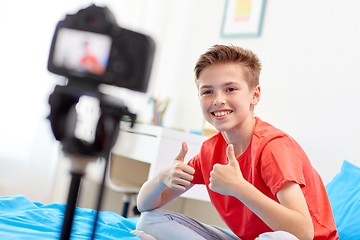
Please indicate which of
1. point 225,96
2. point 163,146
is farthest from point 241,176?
point 163,146

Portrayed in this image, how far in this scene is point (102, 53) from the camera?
1.67ft

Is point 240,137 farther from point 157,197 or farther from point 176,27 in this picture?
point 176,27

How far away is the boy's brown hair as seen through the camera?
49.4 inches

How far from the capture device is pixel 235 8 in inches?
95.7

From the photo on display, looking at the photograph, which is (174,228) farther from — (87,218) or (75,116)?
(75,116)

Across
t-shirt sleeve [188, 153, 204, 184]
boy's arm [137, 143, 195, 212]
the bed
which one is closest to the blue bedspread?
the bed

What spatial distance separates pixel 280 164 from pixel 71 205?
0.65m

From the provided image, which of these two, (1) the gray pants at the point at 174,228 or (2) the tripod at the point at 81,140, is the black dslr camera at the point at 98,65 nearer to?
(2) the tripod at the point at 81,140

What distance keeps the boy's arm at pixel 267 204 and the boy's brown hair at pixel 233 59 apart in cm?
38

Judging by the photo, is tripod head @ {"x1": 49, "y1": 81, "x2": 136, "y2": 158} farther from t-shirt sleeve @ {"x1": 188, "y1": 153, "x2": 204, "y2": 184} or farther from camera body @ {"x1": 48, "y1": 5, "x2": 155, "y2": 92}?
t-shirt sleeve @ {"x1": 188, "y1": 153, "x2": 204, "y2": 184}

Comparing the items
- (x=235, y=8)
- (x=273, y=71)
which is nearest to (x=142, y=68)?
(x=273, y=71)

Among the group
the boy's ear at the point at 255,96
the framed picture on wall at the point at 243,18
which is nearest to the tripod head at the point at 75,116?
the boy's ear at the point at 255,96

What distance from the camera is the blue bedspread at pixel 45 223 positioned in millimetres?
1009

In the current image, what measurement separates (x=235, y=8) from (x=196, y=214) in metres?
1.27
